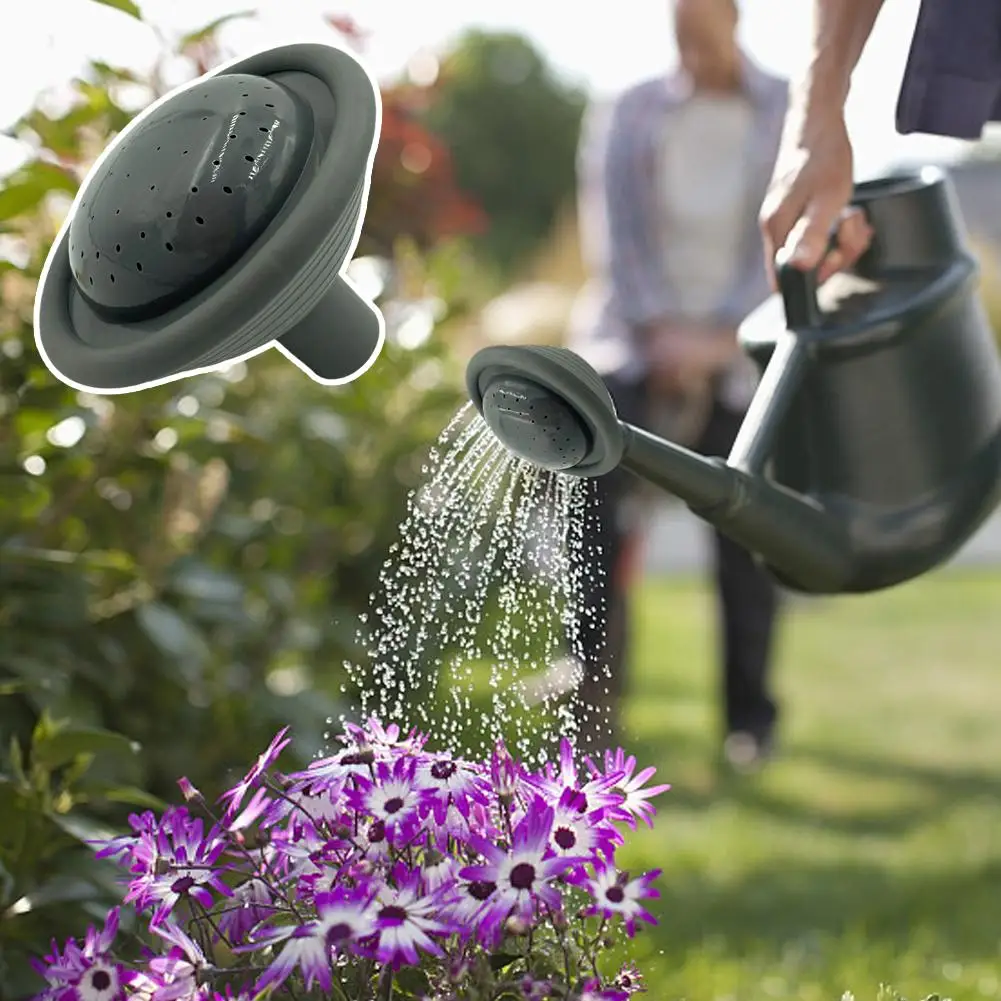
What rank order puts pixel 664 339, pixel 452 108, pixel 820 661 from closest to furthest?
1. pixel 664 339
2. pixel 820 661
3. pixel 452 108

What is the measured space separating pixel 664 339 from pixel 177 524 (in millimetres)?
1482

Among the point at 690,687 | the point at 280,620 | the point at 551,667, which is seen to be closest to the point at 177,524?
the point at 280,620

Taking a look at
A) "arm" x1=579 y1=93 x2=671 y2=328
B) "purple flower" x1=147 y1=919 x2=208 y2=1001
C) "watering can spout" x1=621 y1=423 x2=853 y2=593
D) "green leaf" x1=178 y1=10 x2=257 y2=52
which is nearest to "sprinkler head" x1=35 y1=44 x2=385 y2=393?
"watering can spout" x1=621 y1=423 x2=853 y2=593

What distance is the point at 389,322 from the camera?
315 cm

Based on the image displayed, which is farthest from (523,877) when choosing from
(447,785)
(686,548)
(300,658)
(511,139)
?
(511,139)

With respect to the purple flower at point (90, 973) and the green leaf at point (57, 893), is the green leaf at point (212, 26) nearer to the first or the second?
the green leaf at point (57, 893)

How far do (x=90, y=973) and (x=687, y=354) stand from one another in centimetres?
239

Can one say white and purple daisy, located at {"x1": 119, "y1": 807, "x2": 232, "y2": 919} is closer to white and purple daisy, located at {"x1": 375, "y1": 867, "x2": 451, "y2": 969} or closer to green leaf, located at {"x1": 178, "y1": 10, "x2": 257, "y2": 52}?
white and purple daisy, located at {"x1": 375, "y1": 867, "x2": 451, "y2": 969}

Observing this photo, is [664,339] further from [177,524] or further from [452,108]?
[452,108]

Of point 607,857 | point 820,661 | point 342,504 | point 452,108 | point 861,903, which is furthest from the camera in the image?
point 452,108

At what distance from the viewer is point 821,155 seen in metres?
1.38

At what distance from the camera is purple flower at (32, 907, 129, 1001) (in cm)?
102

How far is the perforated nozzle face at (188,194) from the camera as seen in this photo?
1.00 m

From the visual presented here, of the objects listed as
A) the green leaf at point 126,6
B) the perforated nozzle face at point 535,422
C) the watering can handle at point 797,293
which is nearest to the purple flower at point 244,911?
the perforated nozzle face at point 535,422
